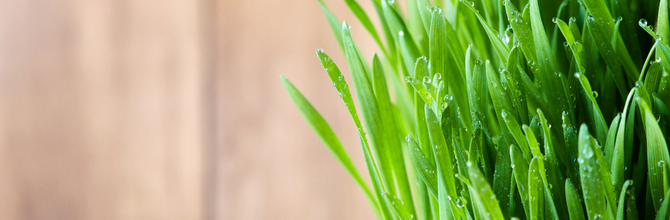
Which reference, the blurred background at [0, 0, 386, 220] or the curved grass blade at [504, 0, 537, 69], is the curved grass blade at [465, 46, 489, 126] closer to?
the curved grass blade at [504, 0, 537, 69]

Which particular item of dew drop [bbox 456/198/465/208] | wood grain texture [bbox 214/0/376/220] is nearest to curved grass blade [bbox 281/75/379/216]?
dew drop [bbox 456/198/465/208]

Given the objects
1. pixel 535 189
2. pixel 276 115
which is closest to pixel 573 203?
pixel 535 189

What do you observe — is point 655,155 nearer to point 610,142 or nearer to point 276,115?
point 610,142

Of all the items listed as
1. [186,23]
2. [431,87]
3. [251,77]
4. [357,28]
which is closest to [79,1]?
[186,23]

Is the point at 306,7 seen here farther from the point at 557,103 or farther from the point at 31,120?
the point at 557,103

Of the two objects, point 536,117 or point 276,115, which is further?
point 276,115

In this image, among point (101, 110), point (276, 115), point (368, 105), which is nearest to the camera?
point (368, 105)

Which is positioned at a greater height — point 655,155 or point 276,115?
point 276,115
